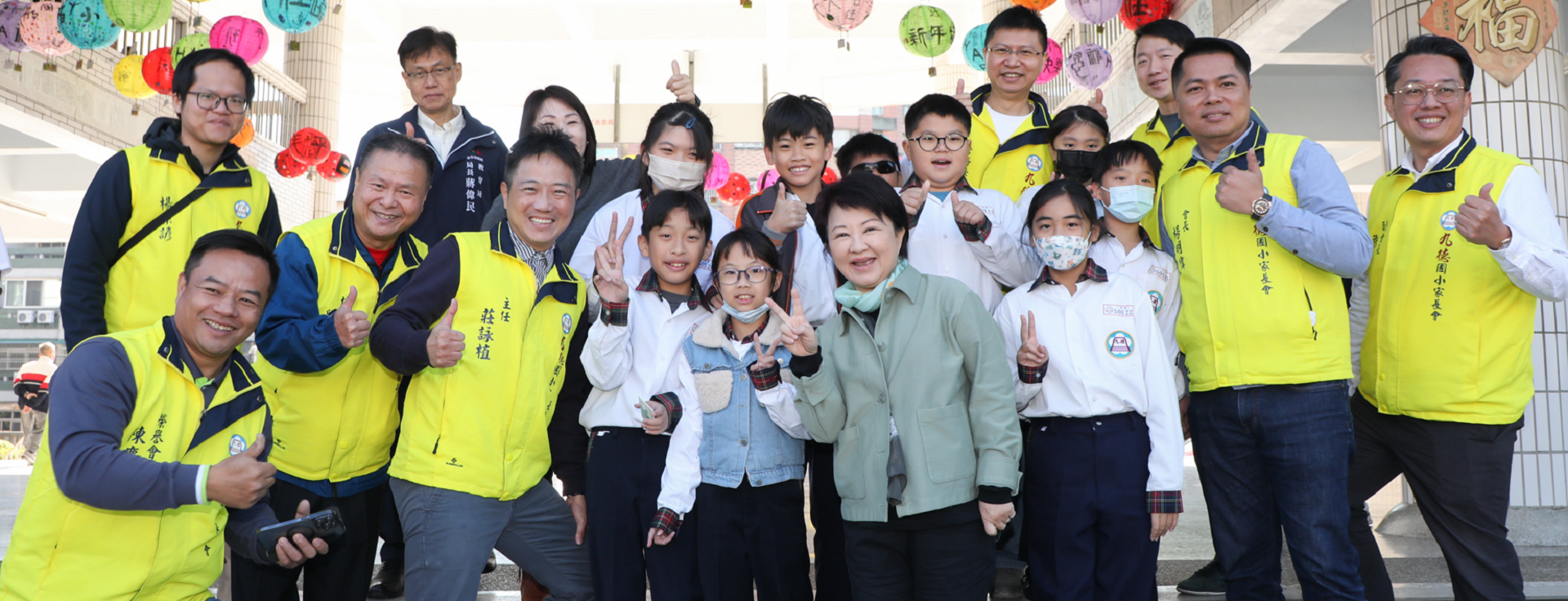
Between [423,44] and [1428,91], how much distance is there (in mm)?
3570

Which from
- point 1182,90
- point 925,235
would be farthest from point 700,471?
point 1182,90

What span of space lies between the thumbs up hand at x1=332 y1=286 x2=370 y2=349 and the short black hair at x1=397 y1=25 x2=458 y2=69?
1.50 metres

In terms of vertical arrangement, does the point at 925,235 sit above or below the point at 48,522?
above

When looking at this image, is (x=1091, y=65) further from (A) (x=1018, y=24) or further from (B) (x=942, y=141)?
(B) (x=942, y=141)

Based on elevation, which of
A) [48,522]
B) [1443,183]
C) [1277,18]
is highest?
[1277,18]

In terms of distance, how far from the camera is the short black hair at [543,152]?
295 centimetres

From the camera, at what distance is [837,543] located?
3.03 metres

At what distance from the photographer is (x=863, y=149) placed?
362 cm

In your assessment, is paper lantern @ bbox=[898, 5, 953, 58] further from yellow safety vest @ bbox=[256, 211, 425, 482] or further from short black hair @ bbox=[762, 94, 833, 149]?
yellow safety vest @ bbox=[256, 211, 425, 482]

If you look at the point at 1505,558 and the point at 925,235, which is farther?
the point at 925,235

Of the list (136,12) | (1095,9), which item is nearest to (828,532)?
(1095,9)

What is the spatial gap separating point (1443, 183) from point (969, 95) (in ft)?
5.79

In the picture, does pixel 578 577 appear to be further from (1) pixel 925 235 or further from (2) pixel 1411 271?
(2) pixel 1411 271

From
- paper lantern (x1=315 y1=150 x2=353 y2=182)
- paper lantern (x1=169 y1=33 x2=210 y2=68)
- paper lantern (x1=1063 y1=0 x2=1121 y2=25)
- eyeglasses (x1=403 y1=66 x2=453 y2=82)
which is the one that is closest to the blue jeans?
eyeglasses (x1=403 y1=66 x2=453 y2=82)
